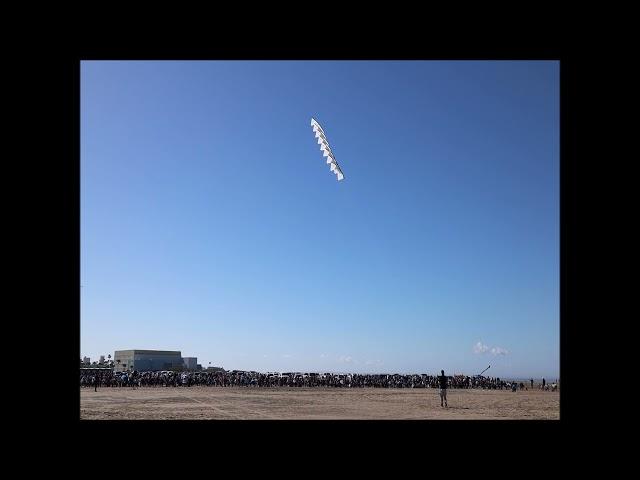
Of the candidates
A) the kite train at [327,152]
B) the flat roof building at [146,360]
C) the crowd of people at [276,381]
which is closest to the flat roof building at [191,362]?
the flat roof building at [146,360]

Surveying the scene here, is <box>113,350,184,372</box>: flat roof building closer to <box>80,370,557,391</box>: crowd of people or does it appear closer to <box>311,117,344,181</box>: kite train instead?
<box>80,370,557,391</box>: crowd of people

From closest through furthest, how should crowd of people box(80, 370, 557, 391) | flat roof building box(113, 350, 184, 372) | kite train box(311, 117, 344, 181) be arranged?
kite train box(311, 117, 344, 181) → crowd of people box(80, 370, 557, 391) → flat roof building box(113, 350, 184, 372)

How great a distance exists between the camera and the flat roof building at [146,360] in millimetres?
76188

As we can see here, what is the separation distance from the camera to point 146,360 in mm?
77125

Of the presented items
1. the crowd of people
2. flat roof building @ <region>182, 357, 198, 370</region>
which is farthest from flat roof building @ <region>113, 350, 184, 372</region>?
the crowd of people

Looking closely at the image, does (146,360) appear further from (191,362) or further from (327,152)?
(327,152)

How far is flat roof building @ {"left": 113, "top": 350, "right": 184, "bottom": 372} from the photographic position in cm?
7619

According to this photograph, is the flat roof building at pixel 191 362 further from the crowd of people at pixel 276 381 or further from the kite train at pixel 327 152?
the kite train at pixel 327 152
